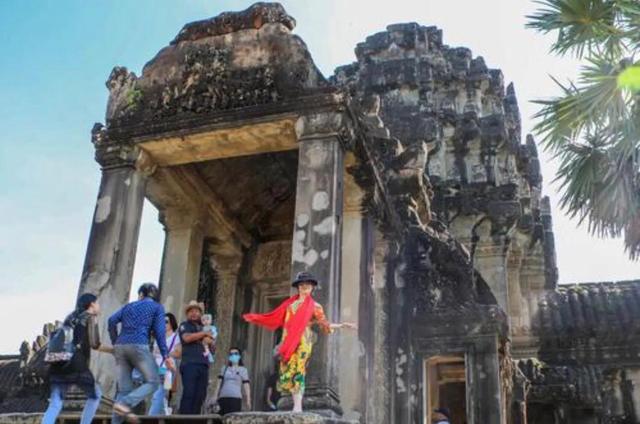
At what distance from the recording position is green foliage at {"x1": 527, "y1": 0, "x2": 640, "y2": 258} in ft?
32.0

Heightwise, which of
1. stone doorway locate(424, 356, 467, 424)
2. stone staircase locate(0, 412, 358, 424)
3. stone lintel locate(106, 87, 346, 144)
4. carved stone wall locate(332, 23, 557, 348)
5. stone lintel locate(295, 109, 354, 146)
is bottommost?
stone staircase locate(0, 412, 358, 424)

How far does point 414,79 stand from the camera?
74.6ft

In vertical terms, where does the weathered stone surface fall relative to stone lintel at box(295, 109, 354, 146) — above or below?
below

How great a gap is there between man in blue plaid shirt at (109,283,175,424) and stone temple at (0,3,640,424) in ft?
3.38

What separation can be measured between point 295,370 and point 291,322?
51cm

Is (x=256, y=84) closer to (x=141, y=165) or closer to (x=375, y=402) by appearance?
(x=141, y=165)

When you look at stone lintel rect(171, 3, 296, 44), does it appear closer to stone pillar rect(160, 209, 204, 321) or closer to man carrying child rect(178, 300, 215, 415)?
stone pillar rect(160, 209, 204, 321)

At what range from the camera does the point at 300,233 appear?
31.0ft

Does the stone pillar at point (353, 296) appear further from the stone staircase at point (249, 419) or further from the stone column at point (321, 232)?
the stone staircase at point (249, 419)

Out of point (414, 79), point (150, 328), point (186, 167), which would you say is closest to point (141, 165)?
point (186, 167)

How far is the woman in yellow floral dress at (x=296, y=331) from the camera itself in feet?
25.6

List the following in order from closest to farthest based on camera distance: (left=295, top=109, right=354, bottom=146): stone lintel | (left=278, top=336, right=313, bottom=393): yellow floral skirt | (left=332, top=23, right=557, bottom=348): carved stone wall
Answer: (left=278, top=336, right=313, bottom=393): yellow floral skirt < (left=295, top=109, right=354, bottom=146): stone lintel < (left=332, top=23, right=557, bottom=348): carved stone wall

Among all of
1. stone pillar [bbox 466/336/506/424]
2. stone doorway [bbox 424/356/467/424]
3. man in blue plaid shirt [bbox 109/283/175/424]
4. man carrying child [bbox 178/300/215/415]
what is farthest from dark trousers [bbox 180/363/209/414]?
stone pillar [bbox 466/336/506/424]

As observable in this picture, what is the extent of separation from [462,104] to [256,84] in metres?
13.5
